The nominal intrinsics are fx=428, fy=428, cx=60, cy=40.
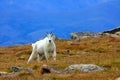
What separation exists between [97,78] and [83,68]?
4.21 meters

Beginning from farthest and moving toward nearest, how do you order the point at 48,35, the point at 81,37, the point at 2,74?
the point at 81,37 < the point at 48,35 < the point at 2,74

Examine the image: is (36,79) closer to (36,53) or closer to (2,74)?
(2,74)

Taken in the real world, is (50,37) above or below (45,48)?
above

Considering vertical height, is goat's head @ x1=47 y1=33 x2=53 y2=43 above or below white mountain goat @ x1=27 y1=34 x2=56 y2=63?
above

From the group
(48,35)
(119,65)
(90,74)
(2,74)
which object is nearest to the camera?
(90,74)

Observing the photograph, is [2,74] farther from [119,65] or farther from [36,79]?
[119,65]

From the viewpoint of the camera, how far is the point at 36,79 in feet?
76.4

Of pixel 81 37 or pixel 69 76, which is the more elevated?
pixel 81 37

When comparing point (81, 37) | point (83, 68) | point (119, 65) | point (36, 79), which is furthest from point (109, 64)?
point (81, 37)

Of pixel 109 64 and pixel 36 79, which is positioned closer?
pixel 36 79

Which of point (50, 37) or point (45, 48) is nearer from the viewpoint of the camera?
point (45, 48)

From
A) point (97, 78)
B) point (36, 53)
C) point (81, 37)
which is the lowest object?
point (97, 78)

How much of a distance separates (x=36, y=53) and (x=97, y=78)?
19.6 meters

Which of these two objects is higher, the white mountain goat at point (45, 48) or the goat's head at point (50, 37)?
the goat's head at point (50, 37)
